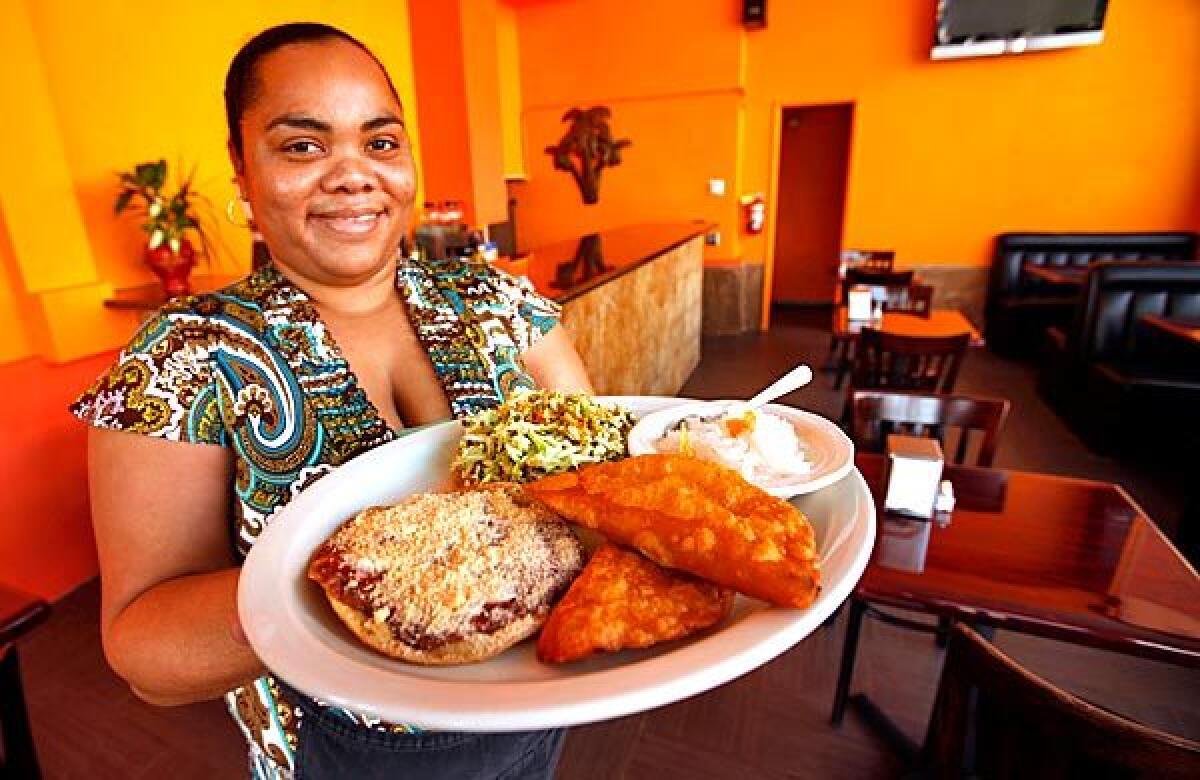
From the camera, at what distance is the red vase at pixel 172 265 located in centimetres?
338

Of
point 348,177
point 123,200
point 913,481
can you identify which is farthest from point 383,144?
point 123,200

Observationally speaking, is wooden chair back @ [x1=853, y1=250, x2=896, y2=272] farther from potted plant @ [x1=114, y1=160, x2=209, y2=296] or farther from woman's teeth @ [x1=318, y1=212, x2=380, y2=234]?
woman's teeth @ [x1=318, y1=212, x2=380, y2=234]

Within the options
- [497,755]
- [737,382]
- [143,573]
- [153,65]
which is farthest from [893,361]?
[153,65]

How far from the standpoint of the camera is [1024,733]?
3.78ft

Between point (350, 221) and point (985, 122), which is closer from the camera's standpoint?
point (350, 221)

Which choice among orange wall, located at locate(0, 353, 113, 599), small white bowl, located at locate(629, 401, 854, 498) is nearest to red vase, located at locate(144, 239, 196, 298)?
orange wall, located at locate(0, 353, 113, 599)

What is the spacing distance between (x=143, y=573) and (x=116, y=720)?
7.67 feet

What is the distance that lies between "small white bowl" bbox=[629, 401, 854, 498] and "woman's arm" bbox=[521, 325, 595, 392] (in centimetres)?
25

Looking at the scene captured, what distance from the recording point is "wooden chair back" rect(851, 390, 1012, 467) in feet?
8.68

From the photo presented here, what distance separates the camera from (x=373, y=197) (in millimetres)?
1018

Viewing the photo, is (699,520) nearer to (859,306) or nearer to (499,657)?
(499,657)

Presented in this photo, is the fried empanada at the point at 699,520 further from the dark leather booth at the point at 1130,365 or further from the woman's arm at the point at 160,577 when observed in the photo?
the dark leather booth at the point at 1130,365

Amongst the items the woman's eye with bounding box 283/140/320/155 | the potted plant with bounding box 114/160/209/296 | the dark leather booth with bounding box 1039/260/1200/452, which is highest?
the woman's eye with bounding box 283/140/320/155

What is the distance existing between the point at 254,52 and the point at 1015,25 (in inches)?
365
